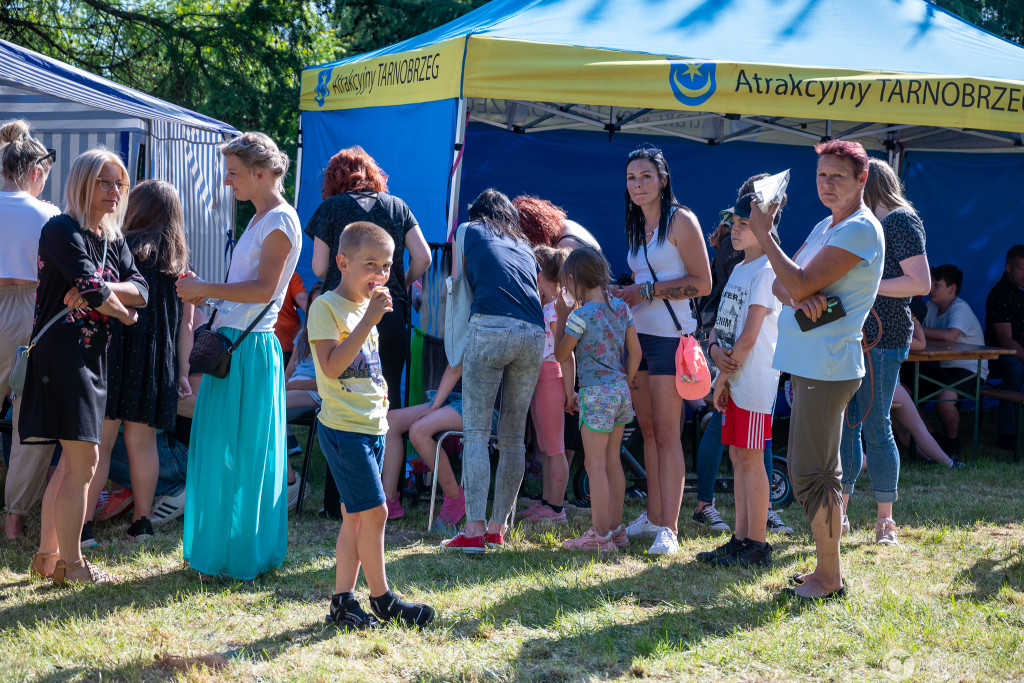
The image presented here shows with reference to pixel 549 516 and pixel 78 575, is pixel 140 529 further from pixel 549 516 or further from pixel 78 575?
pixel 549 516

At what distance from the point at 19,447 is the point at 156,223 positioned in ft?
3.87

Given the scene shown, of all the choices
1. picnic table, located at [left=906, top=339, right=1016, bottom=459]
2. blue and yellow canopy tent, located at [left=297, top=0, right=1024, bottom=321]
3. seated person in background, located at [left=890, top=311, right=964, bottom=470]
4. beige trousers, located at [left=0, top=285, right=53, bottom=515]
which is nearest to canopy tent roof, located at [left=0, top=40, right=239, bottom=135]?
beige trousers, located at [left=0, top=285, right=53, bottom=515]

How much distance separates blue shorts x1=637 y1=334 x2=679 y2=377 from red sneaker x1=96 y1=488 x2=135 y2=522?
2486mm

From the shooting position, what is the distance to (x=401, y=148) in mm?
6367

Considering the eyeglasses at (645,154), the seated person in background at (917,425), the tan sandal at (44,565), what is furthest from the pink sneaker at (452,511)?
the seated person in background at (917,425)

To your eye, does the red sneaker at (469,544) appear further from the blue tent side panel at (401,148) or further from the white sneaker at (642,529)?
the blue tent side panel at (401,148)

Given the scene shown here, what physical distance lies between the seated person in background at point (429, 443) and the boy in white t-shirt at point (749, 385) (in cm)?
127

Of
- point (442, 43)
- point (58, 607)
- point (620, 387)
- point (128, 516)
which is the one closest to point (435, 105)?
point (442, 43)

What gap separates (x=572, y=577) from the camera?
3705 mm

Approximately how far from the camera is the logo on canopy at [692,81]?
527 cm

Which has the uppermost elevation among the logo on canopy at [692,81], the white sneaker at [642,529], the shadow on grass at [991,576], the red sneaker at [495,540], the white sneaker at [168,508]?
the logo on canopy at [692,81]

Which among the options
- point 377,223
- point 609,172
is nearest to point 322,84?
point 609,172

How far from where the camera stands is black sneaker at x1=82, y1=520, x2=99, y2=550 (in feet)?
13.2

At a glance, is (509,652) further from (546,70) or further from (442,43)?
(442,43)
